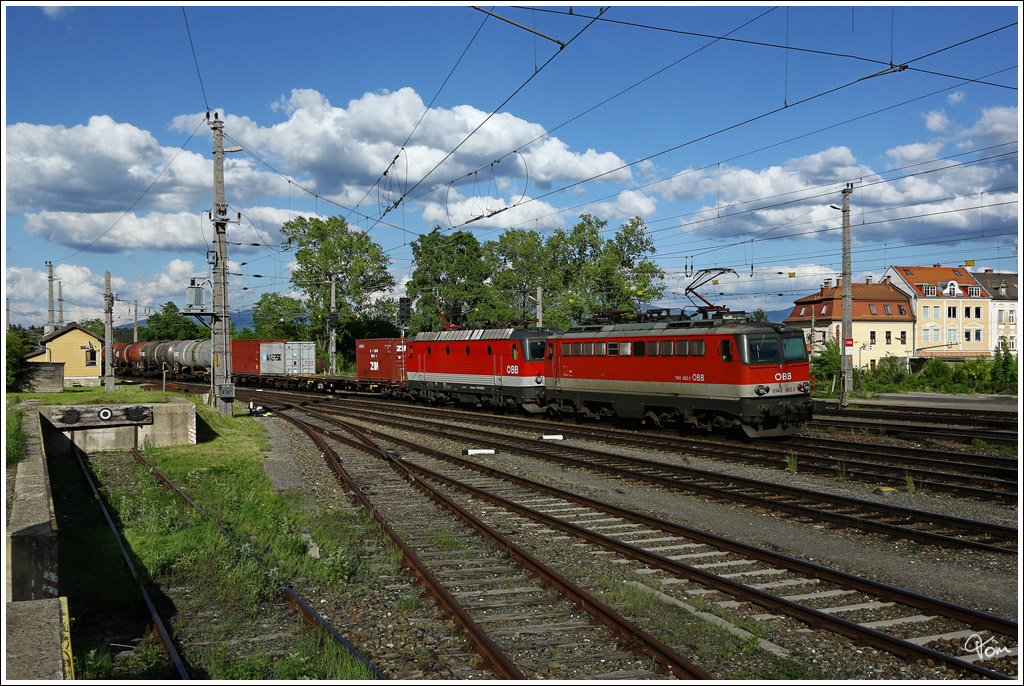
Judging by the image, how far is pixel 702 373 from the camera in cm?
1952

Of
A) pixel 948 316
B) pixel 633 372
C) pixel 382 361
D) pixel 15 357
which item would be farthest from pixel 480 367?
pixel 948 316

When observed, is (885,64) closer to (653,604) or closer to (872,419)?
(653,604)

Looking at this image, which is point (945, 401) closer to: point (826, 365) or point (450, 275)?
point (826, 365)

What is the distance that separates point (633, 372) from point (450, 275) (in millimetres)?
47380

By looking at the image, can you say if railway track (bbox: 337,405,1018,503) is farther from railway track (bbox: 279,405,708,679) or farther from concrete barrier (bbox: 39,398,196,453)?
concrete barrier (bbox: 39,398,196,453)

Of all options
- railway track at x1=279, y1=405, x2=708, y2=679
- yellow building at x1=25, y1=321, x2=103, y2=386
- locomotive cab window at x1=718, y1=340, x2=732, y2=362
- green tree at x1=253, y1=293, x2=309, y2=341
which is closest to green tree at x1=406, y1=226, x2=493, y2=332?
green tree at x1=253, y1=293, x2=309, y2=341

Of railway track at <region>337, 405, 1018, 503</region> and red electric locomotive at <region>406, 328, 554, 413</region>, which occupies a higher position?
red electric locomotive at <region>406, 328, 554, 413</region>

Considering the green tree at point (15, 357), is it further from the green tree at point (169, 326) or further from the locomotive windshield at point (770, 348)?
the green tree at point (169, 326)

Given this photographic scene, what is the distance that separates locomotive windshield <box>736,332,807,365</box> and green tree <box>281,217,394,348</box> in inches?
1972

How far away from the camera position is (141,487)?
14.8 metres

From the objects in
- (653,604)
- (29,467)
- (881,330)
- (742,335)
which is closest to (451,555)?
(653,604)

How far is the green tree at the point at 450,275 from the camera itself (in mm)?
65312

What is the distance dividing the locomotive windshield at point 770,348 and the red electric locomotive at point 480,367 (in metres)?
10.1

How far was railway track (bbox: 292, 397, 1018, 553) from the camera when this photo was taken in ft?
32.8
